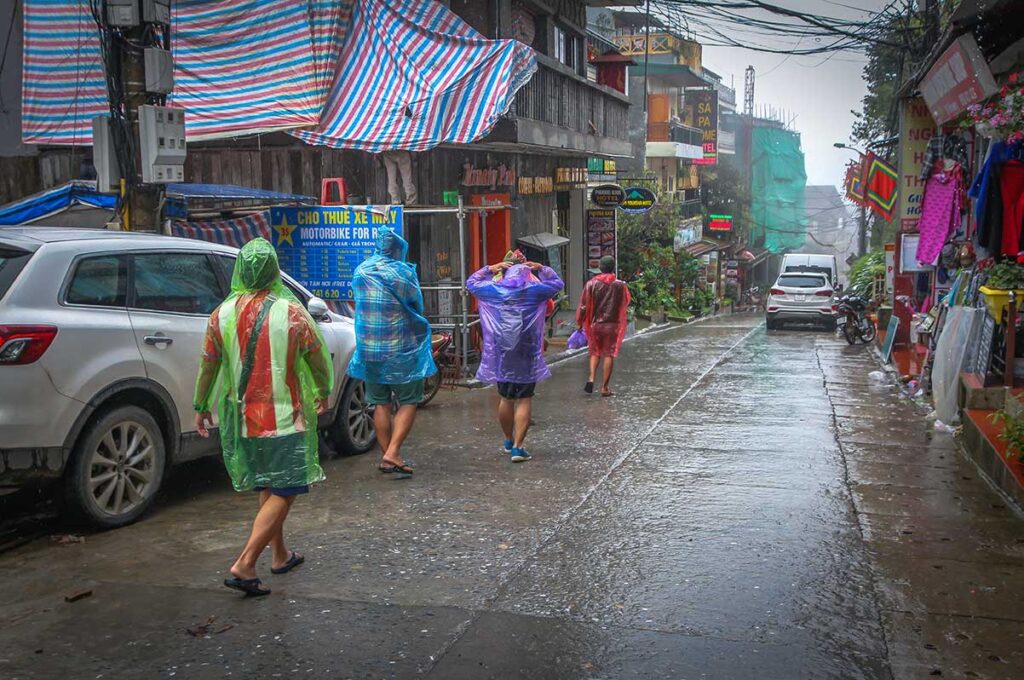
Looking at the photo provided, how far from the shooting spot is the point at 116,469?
21.6 feet

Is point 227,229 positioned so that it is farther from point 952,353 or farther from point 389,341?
point 952,353

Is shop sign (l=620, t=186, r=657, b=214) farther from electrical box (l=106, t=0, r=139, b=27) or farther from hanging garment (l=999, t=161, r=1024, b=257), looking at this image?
electrical box (l=106, t=0, r=139, b=27)

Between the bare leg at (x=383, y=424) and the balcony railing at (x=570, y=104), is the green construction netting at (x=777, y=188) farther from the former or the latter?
the bare leg at (x=383, y=424)

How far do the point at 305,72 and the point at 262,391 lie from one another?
8884 mm

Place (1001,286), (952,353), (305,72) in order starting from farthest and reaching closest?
(305,72) < (952,353) < (1001,286)

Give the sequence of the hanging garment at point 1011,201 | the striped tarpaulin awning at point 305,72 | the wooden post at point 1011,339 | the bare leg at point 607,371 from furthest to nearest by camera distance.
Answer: the bare leg at point 607,371 → the striped tarpaulin awning at point 305,72 → the hanging garment at point 1011,201 → the wooden post at point 1011,339

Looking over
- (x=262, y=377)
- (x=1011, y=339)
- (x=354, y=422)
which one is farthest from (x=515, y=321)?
(x=1011, y=339)

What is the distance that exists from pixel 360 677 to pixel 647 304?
28584 millimetres

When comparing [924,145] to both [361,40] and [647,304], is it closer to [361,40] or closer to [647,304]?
[361,40]

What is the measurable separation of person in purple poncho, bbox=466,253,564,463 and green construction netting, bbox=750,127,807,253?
57.3m

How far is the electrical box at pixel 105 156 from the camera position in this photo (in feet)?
28.3

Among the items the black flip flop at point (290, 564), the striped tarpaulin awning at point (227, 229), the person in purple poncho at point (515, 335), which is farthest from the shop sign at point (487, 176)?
the black flip flop at point (290, 564)

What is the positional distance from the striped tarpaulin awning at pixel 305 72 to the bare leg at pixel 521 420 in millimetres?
5050

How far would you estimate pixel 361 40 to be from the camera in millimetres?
13953
